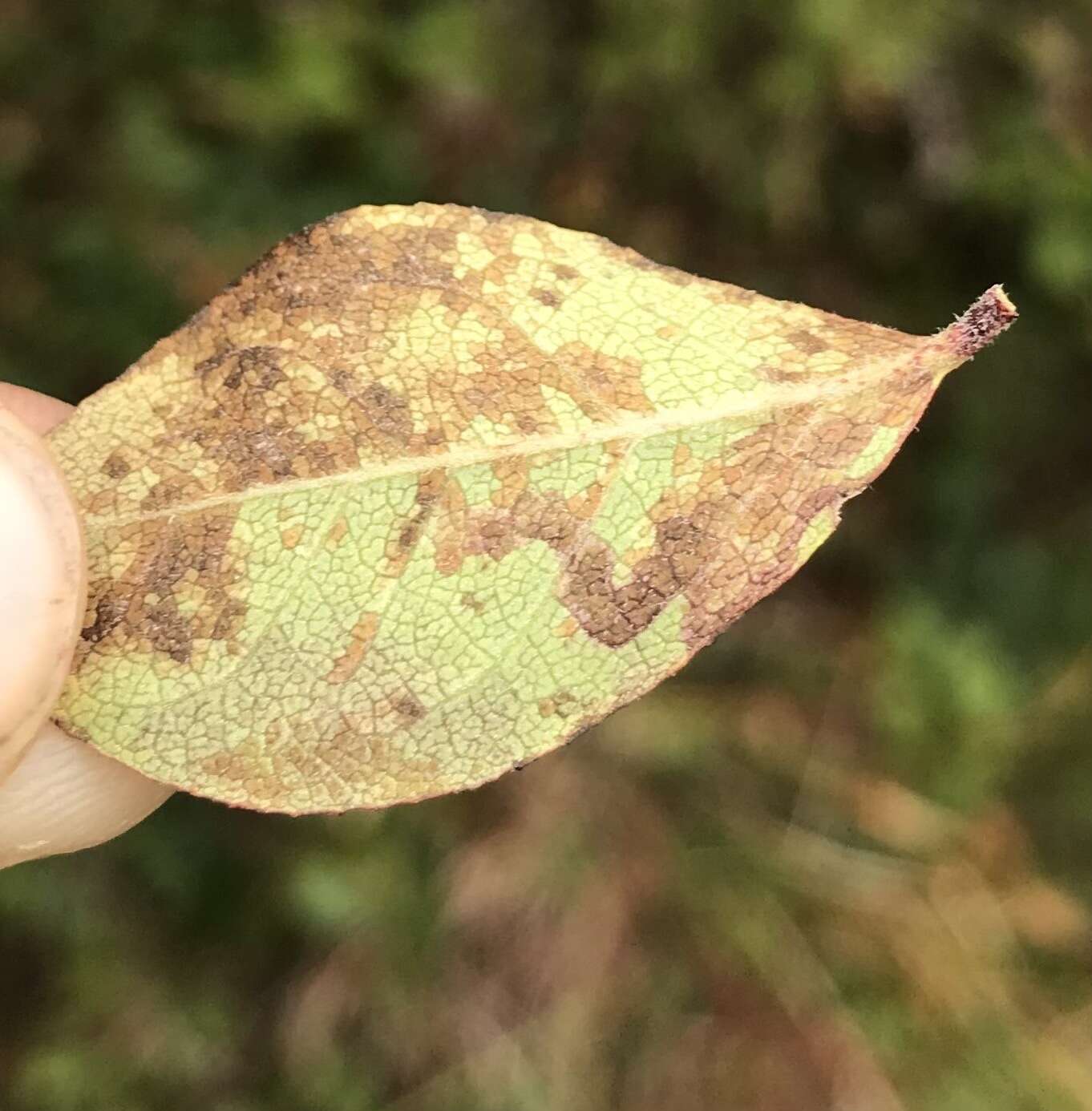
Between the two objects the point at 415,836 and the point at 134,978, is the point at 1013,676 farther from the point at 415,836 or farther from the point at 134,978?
the point at 134,978

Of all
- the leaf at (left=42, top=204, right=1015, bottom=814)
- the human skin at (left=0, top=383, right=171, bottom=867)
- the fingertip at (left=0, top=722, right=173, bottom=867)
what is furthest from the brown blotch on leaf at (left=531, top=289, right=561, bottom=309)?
the fingertip at (left=0, top=722, right=173, bottom=867)

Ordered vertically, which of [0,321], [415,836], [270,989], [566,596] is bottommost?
[270,989]

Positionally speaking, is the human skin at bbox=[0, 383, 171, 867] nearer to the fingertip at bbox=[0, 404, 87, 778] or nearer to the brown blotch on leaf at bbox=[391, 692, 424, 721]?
the fingertip at bbox=[0, 404, 87, 778]

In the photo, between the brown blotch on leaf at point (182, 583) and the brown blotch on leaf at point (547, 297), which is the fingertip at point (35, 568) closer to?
the brown blotch on leaf at point (182, 583)

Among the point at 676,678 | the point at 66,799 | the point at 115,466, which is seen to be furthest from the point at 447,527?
the point at 676,678

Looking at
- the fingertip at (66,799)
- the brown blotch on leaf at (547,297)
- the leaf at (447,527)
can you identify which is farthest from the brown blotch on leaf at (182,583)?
the fingertip at (66,799)

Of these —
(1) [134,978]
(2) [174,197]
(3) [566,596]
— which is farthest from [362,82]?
(1) [134,978]

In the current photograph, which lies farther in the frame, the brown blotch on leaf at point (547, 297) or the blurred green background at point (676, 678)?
the blurred green background at point (676, 678)
